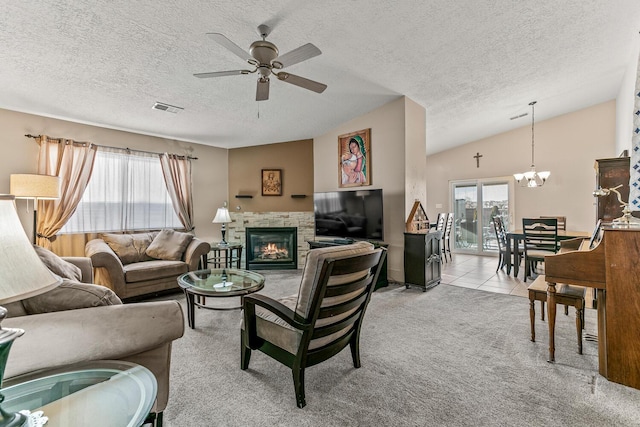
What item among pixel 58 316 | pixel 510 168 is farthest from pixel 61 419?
pixel 510 168

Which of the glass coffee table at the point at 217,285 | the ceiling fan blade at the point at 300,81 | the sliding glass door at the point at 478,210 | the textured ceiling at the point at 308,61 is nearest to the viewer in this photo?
the textured ceiling at the point at 308,61

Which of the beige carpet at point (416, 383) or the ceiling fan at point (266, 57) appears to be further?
the ceiling fan at point (266, 57)

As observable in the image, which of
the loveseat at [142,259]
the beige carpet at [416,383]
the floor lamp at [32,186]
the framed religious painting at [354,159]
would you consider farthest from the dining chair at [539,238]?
the floor lamp at [32,186]

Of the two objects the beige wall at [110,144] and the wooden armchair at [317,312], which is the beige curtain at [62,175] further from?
the wooden armchair at [317,312]

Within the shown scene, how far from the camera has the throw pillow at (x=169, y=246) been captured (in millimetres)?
4219


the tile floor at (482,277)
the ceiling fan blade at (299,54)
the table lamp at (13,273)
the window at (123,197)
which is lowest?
the tile floor at (482,277)

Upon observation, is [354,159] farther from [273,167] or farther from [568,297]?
[568,297]

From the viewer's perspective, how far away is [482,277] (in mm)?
4926

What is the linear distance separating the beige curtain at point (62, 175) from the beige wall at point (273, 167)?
2.46 metres

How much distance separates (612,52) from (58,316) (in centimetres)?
599

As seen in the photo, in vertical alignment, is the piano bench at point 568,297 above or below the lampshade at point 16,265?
below

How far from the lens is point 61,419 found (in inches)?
37.9

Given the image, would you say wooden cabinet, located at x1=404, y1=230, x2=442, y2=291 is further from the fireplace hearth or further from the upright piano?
the fireplace hearth

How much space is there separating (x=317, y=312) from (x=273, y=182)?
15.0ft
